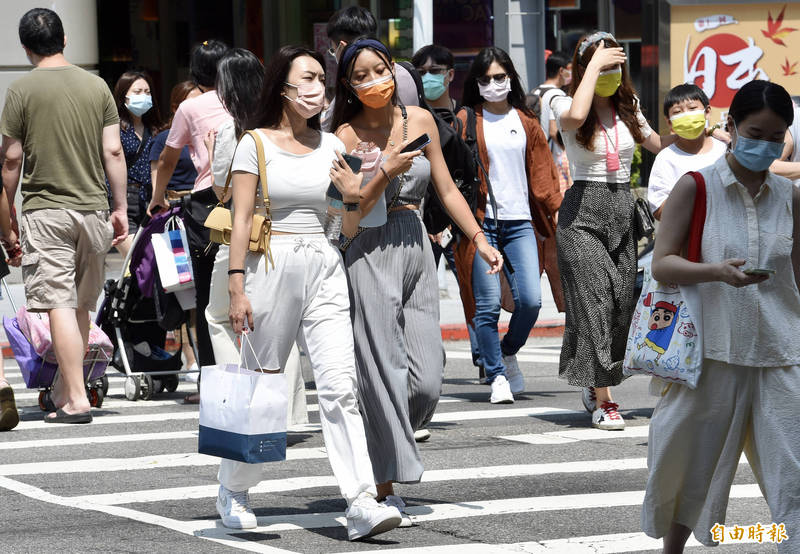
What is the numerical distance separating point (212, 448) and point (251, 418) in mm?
244

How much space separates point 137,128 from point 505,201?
4130 millimetres

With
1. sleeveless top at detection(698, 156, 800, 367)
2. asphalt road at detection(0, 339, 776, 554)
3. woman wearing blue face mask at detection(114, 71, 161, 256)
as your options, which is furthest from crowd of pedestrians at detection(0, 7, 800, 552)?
woman wearing blue face mask at detection(114, 71, 161, 256)

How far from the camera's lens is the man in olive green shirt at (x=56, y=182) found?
29.5ft

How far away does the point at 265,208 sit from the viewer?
6.07 meters

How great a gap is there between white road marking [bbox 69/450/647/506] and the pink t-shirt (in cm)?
257

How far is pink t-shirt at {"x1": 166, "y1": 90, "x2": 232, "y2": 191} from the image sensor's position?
30.0 feet

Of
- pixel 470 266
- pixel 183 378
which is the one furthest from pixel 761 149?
pixel 183 378

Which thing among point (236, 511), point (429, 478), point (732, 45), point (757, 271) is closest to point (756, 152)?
point (757, 271)

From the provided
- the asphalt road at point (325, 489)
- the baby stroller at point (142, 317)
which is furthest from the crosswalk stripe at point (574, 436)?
the baby stroller at point (142, 317)

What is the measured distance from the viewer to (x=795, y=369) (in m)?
4.95

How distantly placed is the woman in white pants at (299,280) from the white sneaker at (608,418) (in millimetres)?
2968

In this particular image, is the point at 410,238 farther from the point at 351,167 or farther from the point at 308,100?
the point at 308,100

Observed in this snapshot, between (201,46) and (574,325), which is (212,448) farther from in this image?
(201,46)

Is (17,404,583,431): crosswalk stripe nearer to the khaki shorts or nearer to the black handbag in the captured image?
the khaki shorts
